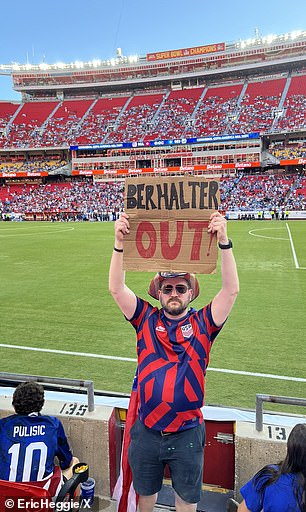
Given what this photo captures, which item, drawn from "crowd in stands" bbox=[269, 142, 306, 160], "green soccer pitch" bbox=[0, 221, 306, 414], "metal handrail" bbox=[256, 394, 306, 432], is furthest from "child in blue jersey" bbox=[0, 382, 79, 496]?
"crowd in stands" bbox=[269, 142, 306, 160]

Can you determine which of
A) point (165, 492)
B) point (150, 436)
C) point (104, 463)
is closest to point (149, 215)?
point (150, 436)

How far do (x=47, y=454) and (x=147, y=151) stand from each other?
186 feet

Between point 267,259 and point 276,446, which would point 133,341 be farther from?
point 267,259

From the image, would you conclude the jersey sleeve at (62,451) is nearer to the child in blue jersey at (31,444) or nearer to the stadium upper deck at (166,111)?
the child in blue jersey at (31,444)

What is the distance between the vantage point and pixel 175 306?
2594 millimetres

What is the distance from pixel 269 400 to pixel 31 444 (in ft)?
5.87

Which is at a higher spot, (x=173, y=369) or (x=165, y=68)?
(x=165, y=68)

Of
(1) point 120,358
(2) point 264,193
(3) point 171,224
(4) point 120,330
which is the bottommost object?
(1) point 120,358

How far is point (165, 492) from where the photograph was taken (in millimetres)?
3295

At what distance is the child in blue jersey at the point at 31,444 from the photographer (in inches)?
103

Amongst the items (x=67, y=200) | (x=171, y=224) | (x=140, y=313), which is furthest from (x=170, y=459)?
(x=67, y=200)

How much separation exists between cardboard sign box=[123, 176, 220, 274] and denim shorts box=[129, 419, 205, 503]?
1.12 metres

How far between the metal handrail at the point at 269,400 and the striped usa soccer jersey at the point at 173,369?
59cm

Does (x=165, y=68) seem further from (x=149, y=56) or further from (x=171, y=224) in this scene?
(x=171, y=224)
